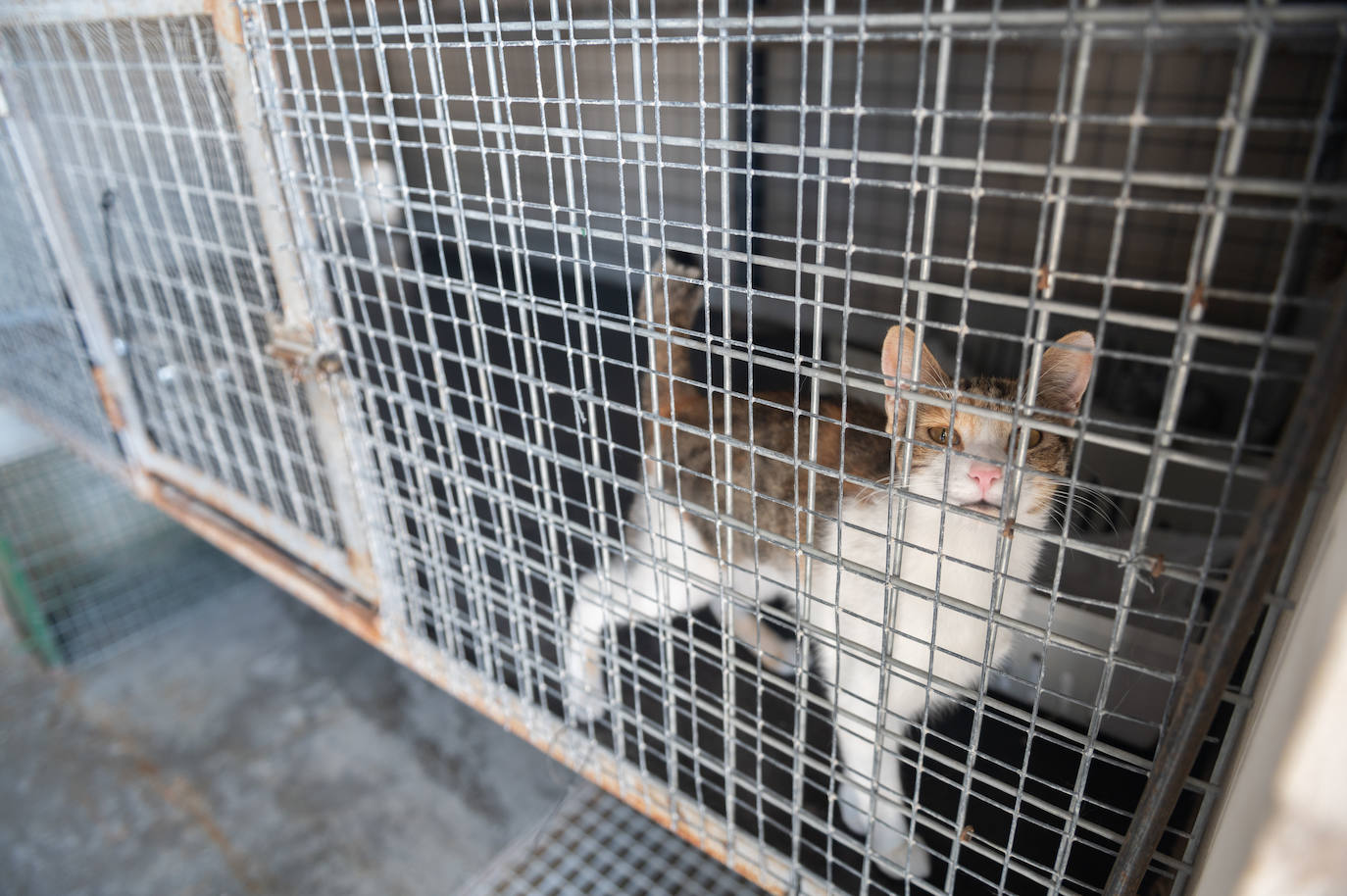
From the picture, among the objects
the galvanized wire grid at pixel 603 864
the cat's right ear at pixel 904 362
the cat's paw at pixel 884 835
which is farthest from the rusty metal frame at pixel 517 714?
the cat's right ear at pixel 904 362

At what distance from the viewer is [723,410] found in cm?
140

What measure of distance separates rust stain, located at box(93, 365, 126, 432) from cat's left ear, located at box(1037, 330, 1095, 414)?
2.02m

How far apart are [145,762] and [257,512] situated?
0.97 meters

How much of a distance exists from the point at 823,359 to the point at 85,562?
2506 millimetres

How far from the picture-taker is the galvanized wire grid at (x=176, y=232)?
1.28 m

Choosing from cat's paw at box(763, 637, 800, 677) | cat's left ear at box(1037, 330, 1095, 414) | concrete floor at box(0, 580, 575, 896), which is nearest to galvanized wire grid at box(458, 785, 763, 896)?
concrete floor at box(0, 580, 575, 896)

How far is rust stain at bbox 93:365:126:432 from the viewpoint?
6.12 ft

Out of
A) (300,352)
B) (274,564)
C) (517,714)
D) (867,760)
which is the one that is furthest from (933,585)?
(274,564)

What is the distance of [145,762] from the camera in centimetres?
213

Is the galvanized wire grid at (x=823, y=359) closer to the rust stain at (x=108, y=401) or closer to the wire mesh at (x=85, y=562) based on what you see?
the rust stain at (x=108, y=401)

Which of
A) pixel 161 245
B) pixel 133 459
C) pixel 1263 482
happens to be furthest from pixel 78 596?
pixel 1263 482

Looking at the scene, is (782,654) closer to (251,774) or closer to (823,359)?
(823,359)

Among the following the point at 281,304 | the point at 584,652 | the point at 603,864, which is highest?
the point at 281,304

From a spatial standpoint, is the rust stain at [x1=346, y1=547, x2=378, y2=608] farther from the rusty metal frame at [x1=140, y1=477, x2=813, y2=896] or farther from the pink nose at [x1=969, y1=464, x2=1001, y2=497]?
the pink nose at [x1=969, y1=464, x2=1001, y2=497]
